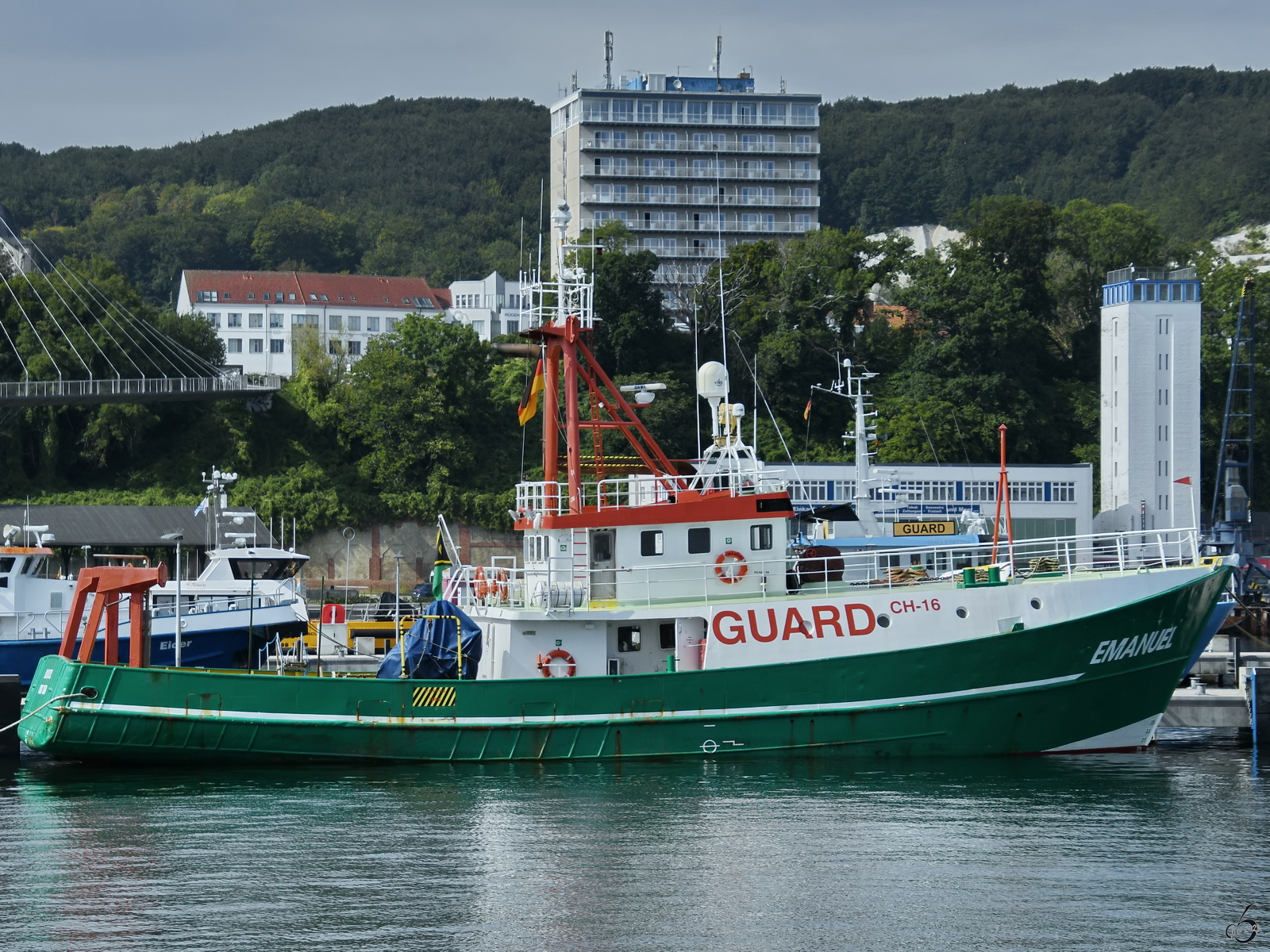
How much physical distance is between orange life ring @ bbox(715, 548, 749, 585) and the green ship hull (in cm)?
163

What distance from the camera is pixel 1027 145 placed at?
136 metres

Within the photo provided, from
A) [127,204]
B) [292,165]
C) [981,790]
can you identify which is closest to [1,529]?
[981,790]

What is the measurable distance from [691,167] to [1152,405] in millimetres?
36627

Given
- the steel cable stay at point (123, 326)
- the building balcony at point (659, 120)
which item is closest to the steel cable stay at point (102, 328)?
the steel cable stay at point (123, 326)

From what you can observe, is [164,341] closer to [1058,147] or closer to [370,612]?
[370,612]

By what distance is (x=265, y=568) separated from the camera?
37000 millimetres

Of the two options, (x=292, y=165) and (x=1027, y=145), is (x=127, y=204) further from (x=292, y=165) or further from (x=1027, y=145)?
(x=1027, y=145)

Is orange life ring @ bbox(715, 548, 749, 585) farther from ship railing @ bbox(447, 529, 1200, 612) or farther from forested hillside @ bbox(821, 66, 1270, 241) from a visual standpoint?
forested hillside @ bbox(821, 66, 1270, 241)

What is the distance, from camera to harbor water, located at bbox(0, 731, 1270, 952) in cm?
1617

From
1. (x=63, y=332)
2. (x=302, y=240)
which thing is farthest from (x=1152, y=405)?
(x=302, y=240)

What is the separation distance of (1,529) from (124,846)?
3537 centimetres

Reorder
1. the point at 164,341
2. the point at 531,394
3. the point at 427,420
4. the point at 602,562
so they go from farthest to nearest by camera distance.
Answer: the point at 164,341, the point at 427,420, the point at 531,394, the point at 602,562

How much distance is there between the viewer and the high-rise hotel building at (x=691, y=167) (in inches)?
3671

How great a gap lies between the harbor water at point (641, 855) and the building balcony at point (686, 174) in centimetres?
7150
